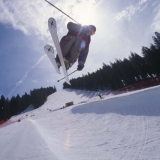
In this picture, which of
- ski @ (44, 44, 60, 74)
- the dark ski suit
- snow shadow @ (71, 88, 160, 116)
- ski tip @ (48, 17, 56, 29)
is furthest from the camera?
snow shadow @ (71, 88, 160, 116)

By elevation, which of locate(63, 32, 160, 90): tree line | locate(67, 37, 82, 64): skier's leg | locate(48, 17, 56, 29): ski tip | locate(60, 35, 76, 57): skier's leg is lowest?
locate(67, 37, 82, 64): skier's leg

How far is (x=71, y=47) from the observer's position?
22.9 ft

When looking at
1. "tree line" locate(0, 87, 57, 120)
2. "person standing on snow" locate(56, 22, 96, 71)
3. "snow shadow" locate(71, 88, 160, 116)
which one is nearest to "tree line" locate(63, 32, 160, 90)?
"tree line" locate(0, 87, 57, 120)

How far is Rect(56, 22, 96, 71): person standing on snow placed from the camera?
6504 millimetres

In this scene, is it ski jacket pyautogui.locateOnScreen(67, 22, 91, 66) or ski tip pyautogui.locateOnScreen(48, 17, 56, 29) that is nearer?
ski jacket pyautogui.locateOnScreen(67, 22, 91, 66)

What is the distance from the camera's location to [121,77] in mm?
48875

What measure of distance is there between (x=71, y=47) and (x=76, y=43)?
42 cm

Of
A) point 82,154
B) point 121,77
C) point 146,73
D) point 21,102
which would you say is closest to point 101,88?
point 121,77

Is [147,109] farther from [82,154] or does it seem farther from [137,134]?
[82,154]

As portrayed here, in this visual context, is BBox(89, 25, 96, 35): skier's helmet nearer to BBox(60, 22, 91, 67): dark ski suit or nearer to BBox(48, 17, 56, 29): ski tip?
BBox(60, 22, 91, 67): dark ski suit

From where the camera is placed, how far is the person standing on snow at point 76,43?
6.50 m

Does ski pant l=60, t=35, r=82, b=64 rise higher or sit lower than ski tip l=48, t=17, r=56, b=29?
lower

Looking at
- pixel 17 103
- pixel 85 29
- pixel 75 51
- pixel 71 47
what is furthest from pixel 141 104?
pixel 17 103

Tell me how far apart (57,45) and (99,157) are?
4.71 m
